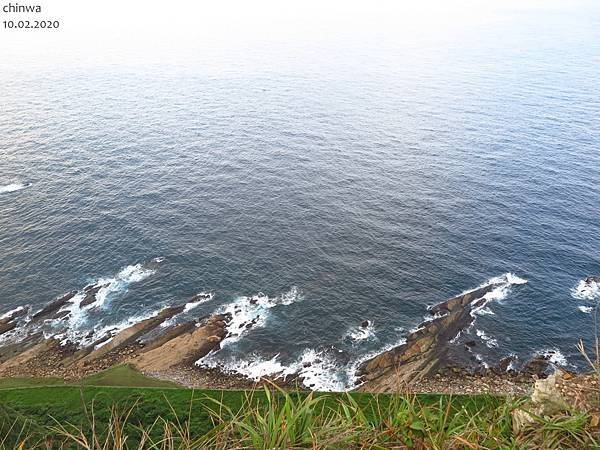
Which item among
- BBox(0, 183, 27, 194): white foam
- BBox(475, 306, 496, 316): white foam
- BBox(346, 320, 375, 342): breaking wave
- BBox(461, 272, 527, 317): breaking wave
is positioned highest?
BBox(461, 272, 527, 317): breaking wave

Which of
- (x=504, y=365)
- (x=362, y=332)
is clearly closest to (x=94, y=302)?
(x=362, y=332)

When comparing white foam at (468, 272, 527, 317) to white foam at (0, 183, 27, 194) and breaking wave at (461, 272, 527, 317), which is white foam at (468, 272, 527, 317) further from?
white foam at (0, 183, 27, 194)

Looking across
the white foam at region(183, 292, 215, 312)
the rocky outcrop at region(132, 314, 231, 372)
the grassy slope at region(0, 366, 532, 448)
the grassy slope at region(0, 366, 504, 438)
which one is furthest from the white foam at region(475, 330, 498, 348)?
the white foam at region(183, 292, 215, 312)

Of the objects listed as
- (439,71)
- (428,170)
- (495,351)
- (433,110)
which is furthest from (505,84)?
(495,351)

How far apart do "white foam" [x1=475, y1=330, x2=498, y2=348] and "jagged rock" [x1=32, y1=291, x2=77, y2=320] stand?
178 ft

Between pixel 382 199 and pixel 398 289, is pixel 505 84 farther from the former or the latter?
pixel 398 289

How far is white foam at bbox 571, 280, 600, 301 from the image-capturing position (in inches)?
2357

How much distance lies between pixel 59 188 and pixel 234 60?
365 feet

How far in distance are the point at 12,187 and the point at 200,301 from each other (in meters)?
48.9

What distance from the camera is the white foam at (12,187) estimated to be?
271ft

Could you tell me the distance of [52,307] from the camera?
5978 centimetres

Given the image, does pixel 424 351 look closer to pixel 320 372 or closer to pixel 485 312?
pixel 485 312

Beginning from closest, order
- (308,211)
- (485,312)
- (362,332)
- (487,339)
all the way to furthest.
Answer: (487,339)
(362,332)
(485,312)
(308,211)

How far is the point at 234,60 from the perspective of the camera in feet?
580
